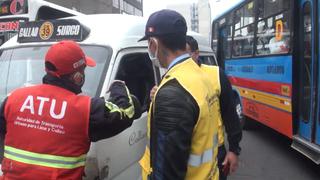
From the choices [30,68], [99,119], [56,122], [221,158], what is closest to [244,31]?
[30,68]

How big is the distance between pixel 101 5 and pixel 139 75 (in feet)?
136

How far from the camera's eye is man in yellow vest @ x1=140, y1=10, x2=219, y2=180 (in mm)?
2309

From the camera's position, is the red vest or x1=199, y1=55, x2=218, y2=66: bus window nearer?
the red vest

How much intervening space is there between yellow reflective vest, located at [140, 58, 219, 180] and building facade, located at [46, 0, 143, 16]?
3264cm

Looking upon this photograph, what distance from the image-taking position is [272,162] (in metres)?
7.82

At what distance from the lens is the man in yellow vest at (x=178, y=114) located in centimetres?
231

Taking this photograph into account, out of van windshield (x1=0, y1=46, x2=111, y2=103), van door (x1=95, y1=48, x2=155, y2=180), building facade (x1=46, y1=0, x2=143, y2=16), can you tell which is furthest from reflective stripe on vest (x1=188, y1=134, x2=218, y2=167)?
building facade (x1=46, y1=0, x2=143, y2=16)

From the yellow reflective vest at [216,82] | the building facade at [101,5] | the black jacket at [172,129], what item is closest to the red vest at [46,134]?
the black jacket at [172,129]

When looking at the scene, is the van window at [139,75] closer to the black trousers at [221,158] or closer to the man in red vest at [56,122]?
the black trousers at [221,158]

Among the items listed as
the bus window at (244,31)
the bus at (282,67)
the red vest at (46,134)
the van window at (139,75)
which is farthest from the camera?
the bus window at (244,31)

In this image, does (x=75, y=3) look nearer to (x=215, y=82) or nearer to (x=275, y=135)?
(x=275, y=135)

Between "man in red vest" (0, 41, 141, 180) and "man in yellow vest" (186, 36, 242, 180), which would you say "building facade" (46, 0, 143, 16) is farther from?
"man in red vest" (0, 41, 141, 180)

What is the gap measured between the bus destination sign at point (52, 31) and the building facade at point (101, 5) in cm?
3064

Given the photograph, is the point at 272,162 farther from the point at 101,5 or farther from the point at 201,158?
the point at 101,5
